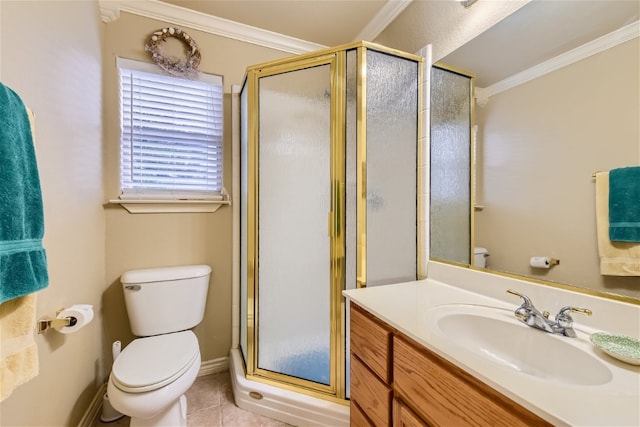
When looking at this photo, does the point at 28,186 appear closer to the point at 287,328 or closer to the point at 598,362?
the point at 287,328

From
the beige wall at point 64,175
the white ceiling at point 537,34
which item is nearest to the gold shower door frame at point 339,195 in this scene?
the white ceiling at point 537,34

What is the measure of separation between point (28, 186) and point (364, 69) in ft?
4.43

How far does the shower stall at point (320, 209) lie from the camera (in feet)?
4.41

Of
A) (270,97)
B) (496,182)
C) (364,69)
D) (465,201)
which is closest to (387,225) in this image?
(465,201)

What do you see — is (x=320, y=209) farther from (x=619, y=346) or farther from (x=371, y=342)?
(x=619, y=346)

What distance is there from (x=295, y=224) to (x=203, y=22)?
1.57 metres

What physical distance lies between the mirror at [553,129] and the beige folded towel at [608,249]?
0.6 inches

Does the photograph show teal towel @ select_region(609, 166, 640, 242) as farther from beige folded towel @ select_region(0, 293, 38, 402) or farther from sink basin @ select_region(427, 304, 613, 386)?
beige folded towel @ select_region(0, 293, 38, 402)

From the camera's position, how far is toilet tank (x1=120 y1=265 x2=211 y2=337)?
1.56 metres

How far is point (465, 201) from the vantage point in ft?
4.26

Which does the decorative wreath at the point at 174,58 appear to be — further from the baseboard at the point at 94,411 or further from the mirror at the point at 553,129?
the baseboard at the point at 94,411

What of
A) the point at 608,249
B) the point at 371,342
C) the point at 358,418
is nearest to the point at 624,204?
the point at 608,249

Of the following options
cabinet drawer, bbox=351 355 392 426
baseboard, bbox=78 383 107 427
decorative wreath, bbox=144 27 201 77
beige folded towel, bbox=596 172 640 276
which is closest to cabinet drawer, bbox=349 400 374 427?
cabinet drawer, bbox=351 355 392 426

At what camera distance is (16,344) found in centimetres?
65
